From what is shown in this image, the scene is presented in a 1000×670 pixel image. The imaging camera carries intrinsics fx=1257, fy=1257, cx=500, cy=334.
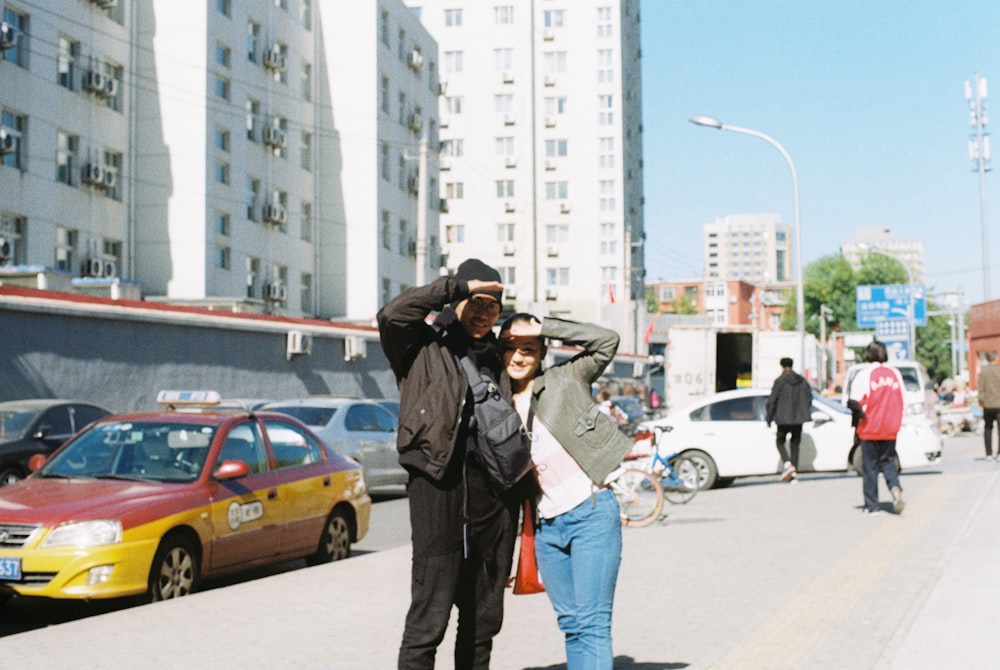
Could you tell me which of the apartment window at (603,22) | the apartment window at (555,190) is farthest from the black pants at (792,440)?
the apartment window at (603,22)

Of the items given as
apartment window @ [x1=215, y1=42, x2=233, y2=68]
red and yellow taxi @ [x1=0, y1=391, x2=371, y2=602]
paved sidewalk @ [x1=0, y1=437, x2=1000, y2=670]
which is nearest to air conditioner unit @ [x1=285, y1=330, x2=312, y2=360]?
apartment window @ [x1=215, y1=42, x2=233, y2=68]

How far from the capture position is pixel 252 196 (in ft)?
144

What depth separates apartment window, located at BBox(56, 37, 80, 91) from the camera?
33594 mm

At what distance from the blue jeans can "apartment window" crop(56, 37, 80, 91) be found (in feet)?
104

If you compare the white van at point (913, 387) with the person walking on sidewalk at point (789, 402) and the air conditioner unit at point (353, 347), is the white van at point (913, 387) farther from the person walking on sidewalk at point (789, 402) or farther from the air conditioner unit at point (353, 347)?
the air conditioner unit at point (353, 347)

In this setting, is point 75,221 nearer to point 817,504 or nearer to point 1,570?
point 817,504

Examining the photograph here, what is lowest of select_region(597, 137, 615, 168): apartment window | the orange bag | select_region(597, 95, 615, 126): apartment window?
the orange bag

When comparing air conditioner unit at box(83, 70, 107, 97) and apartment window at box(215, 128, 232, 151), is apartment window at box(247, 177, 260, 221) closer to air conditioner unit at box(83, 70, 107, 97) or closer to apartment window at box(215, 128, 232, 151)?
apartment window at box(215, 128, 232, 151)

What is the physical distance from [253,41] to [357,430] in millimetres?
28134

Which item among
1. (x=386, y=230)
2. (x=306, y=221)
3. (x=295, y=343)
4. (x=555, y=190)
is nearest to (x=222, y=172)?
(x=306, y=221)

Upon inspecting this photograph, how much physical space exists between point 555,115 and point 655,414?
5638 cm

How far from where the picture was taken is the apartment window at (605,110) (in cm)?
8950

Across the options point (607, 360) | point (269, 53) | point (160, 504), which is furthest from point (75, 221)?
point (607, 360)

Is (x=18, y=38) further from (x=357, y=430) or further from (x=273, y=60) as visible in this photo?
(x=357, y=430)
